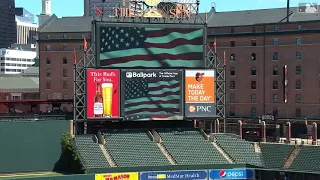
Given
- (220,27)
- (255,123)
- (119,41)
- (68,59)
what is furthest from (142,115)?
(68,59)

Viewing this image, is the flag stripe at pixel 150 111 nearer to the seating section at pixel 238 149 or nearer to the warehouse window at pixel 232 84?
the seating section at pixel 238 149

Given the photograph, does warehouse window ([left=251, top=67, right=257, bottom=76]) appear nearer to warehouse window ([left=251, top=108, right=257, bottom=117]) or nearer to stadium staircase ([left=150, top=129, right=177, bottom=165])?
warehouse window ([left=251, top=108, right=257, bottom=117])

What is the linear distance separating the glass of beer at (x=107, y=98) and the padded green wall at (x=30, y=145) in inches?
164

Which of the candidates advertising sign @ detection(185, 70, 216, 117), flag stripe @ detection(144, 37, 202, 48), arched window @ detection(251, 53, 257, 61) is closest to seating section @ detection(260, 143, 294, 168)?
advertising sign @ detection(185, 70, 216, 117)

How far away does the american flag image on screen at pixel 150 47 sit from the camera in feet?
178

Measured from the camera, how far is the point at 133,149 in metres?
55.2

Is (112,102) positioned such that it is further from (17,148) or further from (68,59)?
(68,59)

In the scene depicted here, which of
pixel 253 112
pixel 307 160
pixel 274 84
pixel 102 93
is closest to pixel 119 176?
pixel 102 93

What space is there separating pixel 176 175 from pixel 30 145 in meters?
13.5

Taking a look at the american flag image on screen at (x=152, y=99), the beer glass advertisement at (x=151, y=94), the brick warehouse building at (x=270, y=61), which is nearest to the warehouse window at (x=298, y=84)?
the brick warehouse building at (x=270, y=61)

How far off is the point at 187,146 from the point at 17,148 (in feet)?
51.9

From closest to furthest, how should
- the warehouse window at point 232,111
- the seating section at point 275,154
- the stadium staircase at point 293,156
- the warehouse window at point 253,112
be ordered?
the stadium staircase at point 293,156, the seating section at point 275,154, the warehouse window at point 253,112, the warehouse window at point 232,111

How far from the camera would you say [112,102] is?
5397 centimetres

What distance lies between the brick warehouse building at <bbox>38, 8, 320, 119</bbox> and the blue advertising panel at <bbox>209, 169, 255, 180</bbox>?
1039 inches
